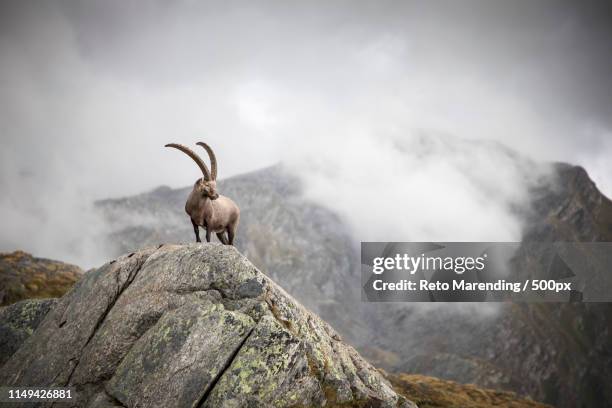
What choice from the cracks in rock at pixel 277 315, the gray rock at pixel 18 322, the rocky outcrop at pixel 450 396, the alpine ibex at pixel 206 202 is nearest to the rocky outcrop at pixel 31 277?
the gray rock at pixel 18 322

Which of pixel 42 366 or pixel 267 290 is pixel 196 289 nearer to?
pixel 267 290

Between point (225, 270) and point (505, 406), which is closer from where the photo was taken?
point (225, 270)

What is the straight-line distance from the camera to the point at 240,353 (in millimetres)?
14828

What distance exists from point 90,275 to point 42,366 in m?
4.60

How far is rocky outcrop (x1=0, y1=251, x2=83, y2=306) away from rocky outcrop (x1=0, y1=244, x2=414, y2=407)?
27808 millimetres

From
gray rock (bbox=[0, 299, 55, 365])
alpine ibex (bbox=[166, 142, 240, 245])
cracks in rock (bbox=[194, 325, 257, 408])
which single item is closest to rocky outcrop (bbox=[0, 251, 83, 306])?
gray rock (bbox=[0, 299, 55, 365])

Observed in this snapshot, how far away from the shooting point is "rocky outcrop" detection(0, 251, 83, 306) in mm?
43281

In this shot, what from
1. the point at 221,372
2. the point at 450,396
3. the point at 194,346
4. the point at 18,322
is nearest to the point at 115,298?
the point at 194,346

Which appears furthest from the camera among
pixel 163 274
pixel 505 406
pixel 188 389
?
pixel 505 406

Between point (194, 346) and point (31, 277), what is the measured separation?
42.6 m

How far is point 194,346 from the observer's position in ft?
49.2

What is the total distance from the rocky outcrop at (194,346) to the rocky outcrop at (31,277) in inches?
1095

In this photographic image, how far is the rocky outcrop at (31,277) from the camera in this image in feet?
142

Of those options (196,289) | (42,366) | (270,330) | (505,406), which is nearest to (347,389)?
(270,330)
